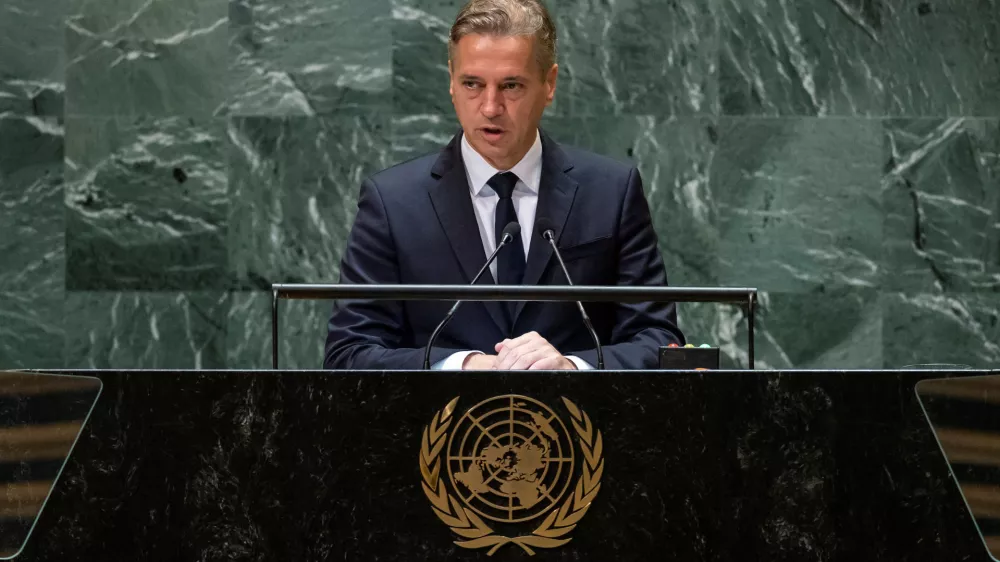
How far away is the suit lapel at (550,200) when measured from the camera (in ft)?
10.1

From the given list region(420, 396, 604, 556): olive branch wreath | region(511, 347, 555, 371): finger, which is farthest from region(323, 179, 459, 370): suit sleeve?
region(420, 396, 604, 556): olive branch wreath

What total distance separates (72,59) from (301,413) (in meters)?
3.42

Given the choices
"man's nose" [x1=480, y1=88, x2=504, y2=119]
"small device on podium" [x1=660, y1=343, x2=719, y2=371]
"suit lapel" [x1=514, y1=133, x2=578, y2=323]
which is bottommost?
"small device on podium" [x1=660, y1=343, x2=719, y2=371]

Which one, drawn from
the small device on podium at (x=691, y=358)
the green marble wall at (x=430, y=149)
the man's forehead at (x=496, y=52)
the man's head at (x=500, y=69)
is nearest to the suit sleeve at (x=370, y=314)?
the man's head at (x=500, y=69)

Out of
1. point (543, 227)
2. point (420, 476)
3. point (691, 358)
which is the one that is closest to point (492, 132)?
point (543, 227)

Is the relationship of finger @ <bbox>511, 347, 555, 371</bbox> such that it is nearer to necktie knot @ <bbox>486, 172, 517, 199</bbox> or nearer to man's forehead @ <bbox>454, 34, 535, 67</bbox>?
necktie knot @ <bbox>486, 172, 517, 199</bbox>

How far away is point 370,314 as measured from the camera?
3064mm

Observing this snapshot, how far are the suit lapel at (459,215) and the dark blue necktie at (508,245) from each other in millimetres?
36

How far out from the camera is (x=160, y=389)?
1.97 meters

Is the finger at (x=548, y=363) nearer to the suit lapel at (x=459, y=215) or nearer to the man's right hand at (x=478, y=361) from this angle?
the man's right hand at (x=478, y=361)

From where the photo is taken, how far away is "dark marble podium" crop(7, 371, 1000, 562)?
194 cm

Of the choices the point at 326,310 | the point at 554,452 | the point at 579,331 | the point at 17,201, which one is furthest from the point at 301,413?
the point at 17,201

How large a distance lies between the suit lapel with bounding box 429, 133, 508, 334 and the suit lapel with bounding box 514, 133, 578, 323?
10 cm

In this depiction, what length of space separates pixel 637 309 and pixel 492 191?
504 mm
